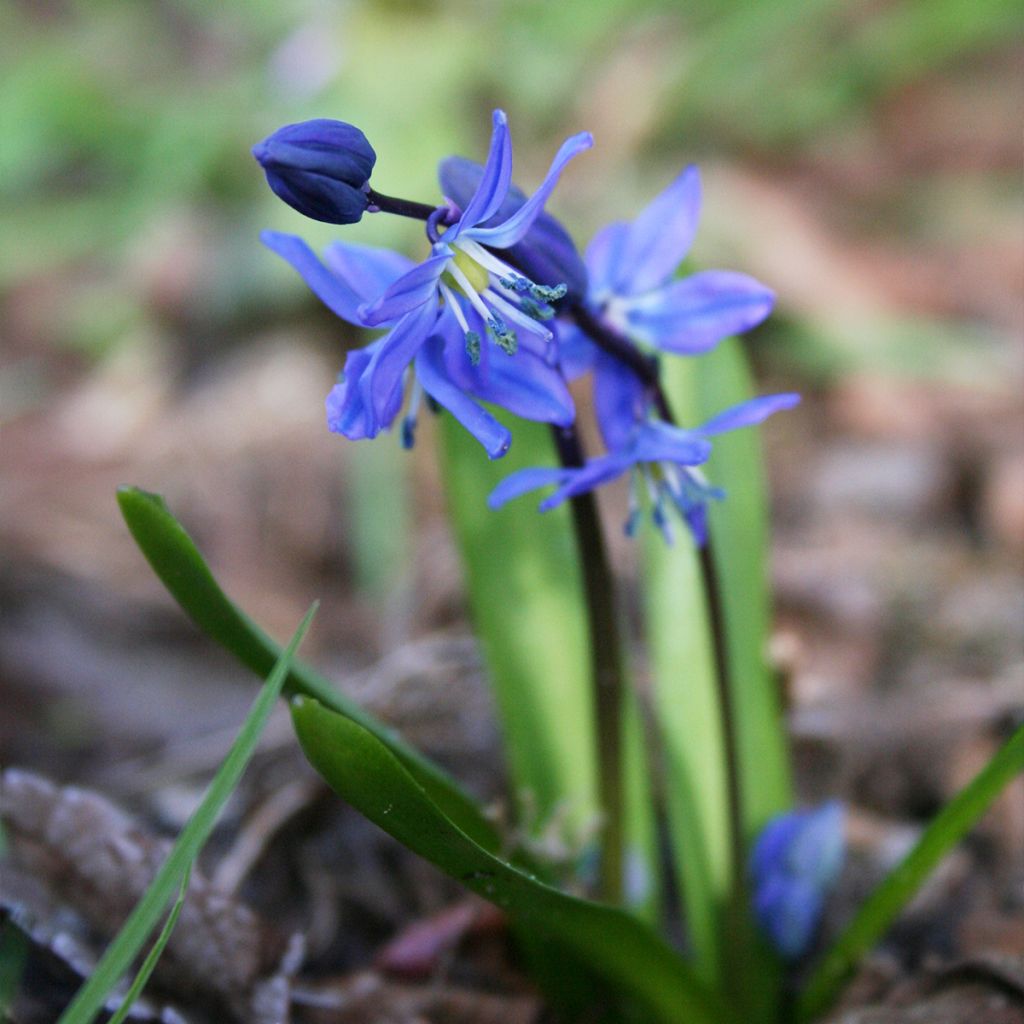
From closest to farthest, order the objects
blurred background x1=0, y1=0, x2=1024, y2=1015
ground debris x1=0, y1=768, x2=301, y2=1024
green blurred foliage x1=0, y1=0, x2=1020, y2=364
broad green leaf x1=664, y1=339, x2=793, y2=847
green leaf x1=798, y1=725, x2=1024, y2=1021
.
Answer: green leaf x1=798, y1=725, x2=1024, y2=1021
ground debris x1=0, y1=768, x2=301, y2=1024
broad green leaf x1=664, y1=339, x2=793, y2=847
blurred background x1=0, y1=0, x2=1024, y2=1015
green blurred foliage x1=0, y1=0, x2=1020, y2=364

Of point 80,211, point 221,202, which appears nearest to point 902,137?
point 221,202

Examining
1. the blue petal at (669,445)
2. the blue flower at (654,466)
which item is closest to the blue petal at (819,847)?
the blue flower at (654,466)

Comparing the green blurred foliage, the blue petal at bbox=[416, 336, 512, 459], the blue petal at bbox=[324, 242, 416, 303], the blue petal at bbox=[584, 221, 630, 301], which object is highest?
the green blurred foliage

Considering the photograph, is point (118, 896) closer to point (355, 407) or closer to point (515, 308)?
point (355, 407)

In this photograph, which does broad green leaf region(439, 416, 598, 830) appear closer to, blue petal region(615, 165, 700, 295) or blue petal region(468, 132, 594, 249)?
blue petal region(615, 165, 700, 295)

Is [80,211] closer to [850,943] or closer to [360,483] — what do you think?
[360,483]

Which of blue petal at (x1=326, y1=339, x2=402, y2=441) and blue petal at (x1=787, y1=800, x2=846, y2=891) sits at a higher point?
blue petal at (x1=326, y1=339, x2=402, y2=441)

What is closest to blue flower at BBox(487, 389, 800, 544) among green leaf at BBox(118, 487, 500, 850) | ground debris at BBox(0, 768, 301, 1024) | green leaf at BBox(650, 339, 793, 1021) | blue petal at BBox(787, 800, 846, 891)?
green leaf at BBox(118, 487, 500, 850)
